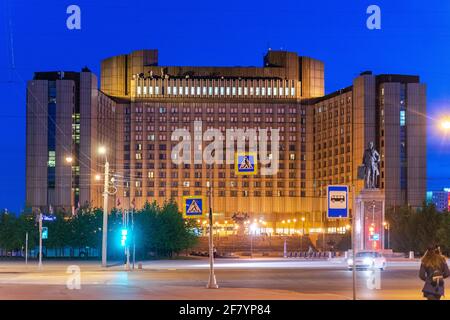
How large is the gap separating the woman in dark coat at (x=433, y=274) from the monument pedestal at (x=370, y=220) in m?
65.3

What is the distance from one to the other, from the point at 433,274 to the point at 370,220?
2622 inches

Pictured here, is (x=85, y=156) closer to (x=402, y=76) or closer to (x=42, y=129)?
(x=42, y=129)

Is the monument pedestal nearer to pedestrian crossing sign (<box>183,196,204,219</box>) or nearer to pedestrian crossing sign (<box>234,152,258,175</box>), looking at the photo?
pedestrian crossing sign (<box>183,196,204,219</box>)

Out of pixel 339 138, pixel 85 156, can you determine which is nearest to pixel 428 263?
pixel 85 156

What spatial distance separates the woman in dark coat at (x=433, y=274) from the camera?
23891mm

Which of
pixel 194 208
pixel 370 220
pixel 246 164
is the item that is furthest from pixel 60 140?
pixel 246 164

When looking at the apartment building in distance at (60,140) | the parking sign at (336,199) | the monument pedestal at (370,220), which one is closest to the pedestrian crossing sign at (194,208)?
the parking sign at (336,199)

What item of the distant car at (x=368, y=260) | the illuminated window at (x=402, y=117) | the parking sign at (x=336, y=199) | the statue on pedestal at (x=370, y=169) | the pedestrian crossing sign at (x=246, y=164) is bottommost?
the distant car at (x=368, y=260)

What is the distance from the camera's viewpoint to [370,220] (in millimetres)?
89812

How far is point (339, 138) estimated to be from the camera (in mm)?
189000

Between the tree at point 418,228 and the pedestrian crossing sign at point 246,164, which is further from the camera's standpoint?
the tree at point 418,228

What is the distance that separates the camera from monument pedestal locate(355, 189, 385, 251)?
294ft

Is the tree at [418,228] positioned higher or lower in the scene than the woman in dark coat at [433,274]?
lower

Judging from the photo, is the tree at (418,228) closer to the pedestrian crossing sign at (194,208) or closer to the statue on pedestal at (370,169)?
the statue on pedestal at (370,169)
